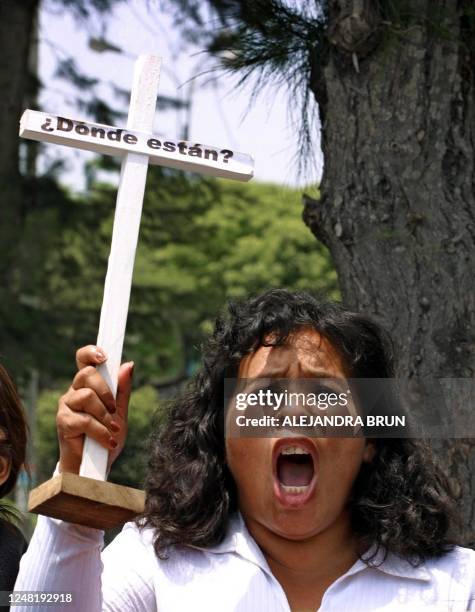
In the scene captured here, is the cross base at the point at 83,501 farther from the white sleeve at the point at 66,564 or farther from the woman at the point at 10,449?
the woman at the point at 10,449

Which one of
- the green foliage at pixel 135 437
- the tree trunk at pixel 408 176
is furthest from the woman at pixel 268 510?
the green foliage at pixel 135 437

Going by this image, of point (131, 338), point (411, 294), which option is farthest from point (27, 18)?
point (411, 294)

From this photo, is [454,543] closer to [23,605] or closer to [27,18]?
[23,605]

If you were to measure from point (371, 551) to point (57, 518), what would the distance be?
0.68 metres

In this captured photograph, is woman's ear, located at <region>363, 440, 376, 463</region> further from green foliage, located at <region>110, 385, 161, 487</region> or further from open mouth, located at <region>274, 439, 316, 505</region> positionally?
green foliage, located at <region>110, 385, 161, 487</region>

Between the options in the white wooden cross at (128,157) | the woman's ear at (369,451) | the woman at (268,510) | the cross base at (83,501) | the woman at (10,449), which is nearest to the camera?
the cross base at (83,501)

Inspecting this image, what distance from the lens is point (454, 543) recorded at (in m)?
2.43

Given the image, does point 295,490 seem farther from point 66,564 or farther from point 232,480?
point 66,564

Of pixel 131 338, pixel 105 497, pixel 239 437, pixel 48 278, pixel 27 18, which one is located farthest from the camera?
pixel 131 338

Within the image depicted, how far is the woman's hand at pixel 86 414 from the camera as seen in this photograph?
84.0 inches

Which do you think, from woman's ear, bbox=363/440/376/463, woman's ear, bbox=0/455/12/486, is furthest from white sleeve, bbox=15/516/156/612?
woman's ear, bbox=363/440/376/463

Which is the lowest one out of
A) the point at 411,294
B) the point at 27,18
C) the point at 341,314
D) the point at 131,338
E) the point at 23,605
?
the point at 23,605

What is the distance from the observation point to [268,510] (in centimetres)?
229

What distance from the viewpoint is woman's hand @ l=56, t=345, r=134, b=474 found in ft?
7.00
